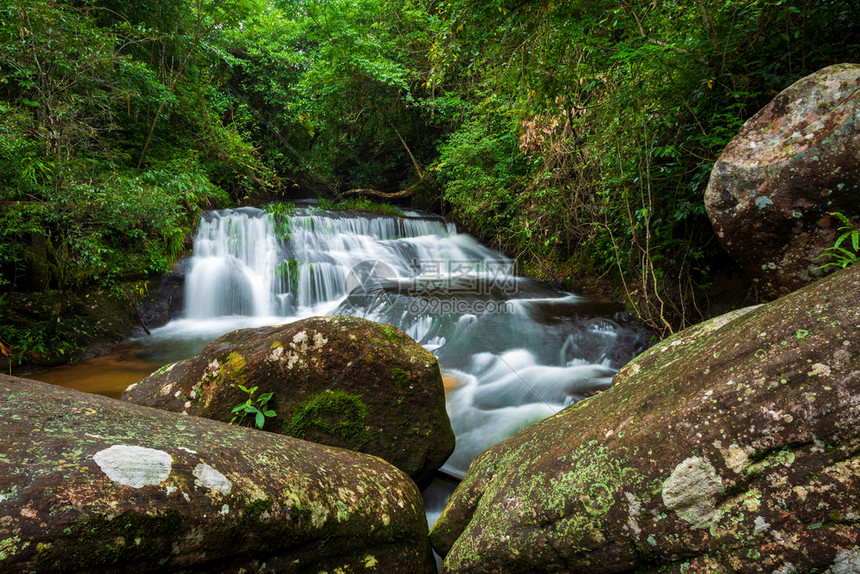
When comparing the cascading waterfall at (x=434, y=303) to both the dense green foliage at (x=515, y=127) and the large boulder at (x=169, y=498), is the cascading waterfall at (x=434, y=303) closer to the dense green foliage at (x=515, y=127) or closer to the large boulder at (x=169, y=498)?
the dense green foliage at (x=515, y=127)

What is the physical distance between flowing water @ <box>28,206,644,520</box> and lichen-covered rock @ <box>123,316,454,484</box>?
1200mm

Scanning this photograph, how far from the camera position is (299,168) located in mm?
15523

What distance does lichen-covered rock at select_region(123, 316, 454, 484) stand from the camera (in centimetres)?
259

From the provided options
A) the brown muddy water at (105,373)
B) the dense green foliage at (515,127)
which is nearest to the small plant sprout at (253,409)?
the brown muddy water at (105,373)

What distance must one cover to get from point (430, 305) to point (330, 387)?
4.17 m

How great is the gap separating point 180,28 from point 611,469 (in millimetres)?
12683

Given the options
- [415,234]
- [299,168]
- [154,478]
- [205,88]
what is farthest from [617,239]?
[299,168]

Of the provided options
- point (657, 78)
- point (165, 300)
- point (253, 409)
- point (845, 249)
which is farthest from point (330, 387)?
point (165, 300)

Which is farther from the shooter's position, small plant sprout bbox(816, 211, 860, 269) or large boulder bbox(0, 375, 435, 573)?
small plant sprout bbox(816, 211, 860, 269)

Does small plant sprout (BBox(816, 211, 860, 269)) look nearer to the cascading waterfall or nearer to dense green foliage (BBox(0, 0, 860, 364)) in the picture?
dense green foliage (BBox(0, 0, 860, 364))

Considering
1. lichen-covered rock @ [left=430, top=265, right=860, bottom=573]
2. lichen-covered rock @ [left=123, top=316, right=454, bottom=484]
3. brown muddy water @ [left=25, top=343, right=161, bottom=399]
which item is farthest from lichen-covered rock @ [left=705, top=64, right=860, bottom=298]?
brown muddy water @ [left=25, top=343, right=161, bottom=399]

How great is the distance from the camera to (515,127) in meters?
7.71

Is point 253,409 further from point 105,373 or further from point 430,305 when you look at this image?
point 430,305

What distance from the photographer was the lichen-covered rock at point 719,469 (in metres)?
1.08
